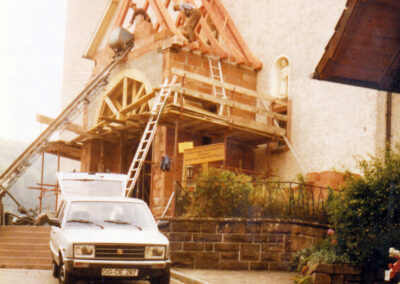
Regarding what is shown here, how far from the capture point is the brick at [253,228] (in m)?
15.9

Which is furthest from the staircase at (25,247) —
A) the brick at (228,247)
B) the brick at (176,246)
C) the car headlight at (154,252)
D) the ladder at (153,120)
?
the car headlight at (154,252)

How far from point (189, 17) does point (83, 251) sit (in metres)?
14.7

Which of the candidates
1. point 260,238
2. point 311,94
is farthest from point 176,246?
point 311,94

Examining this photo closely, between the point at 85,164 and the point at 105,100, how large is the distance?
2.67m

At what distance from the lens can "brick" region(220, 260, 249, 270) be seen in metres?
15.7

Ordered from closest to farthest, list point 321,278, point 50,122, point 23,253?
point 321,278 → point 23,253 → point 50,122

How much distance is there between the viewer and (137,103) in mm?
22672

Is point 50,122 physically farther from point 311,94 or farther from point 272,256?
point 272,256

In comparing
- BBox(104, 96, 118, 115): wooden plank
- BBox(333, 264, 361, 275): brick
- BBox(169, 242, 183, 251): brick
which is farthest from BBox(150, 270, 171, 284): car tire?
BBox(104, 96, 118, 115): wooden plank

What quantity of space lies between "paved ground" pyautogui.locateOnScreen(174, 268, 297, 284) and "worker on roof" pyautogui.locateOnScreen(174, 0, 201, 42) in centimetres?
1137

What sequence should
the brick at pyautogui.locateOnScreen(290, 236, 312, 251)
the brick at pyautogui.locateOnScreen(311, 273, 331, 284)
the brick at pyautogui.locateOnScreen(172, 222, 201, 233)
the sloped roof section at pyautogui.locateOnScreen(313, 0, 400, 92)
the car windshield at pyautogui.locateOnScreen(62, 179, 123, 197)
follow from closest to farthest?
the sloped roof section at pyautogui.locateOnScreen(313, 0, 400, 92) → the brick at pyautogui.locateOnScreen(311, 273, 331, 284) → the brick at pyautogui.locateOnScreen(290, 236, 312, 251) → the brick at pyautogui.locateOnScreen(172, 222, 201, 233) → the car windshield at pyautogui.locateOnScreen(62, 179, 123, 197)

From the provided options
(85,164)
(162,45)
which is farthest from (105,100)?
(162,45)

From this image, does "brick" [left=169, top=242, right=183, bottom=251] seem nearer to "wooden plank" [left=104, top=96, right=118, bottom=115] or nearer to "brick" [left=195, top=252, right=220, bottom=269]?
"brick" [left=195, top=252, right=220, bottom=269]

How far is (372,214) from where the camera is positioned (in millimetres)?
12742
